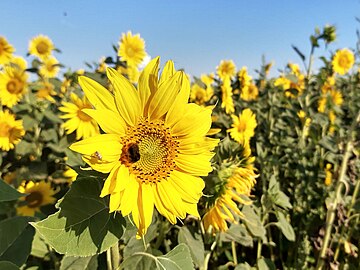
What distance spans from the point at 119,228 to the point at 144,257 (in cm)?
19

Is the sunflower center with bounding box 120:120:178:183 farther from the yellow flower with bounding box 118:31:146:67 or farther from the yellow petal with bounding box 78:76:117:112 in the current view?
the yellow flower with bounding box 118:31:146:67

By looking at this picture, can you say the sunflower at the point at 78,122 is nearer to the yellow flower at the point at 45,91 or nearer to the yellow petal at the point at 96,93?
the yellow flower at the point at 45,91

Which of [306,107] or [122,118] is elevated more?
[306,107]

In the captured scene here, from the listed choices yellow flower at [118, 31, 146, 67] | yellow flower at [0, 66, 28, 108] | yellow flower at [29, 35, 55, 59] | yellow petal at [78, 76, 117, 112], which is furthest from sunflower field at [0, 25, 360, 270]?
yellow flower at [29, 35, 55, 59]

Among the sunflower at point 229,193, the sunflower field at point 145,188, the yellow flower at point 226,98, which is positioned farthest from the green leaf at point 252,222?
the yellow flower at point 226,98

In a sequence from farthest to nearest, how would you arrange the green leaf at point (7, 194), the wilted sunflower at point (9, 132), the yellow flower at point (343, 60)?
the yellow flower at point (343, 60) < the wilted sunflower at point (9, 132) < the green leaf at point (7, 194)

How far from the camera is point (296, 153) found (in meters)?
2.74

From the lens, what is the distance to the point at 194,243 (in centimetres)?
134

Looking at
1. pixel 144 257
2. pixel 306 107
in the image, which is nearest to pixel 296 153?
pixel 306 107

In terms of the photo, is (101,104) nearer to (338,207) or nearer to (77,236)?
(77,236)

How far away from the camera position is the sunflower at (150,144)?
817mm

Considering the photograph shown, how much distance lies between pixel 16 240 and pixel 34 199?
3.61ft

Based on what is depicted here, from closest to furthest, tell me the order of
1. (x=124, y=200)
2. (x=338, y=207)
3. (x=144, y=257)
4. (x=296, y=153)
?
(x=124, y=200) → (x=144, y=257) → (x=338, y=207) → (x=296, y=153)

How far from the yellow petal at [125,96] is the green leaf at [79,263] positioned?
429mm
